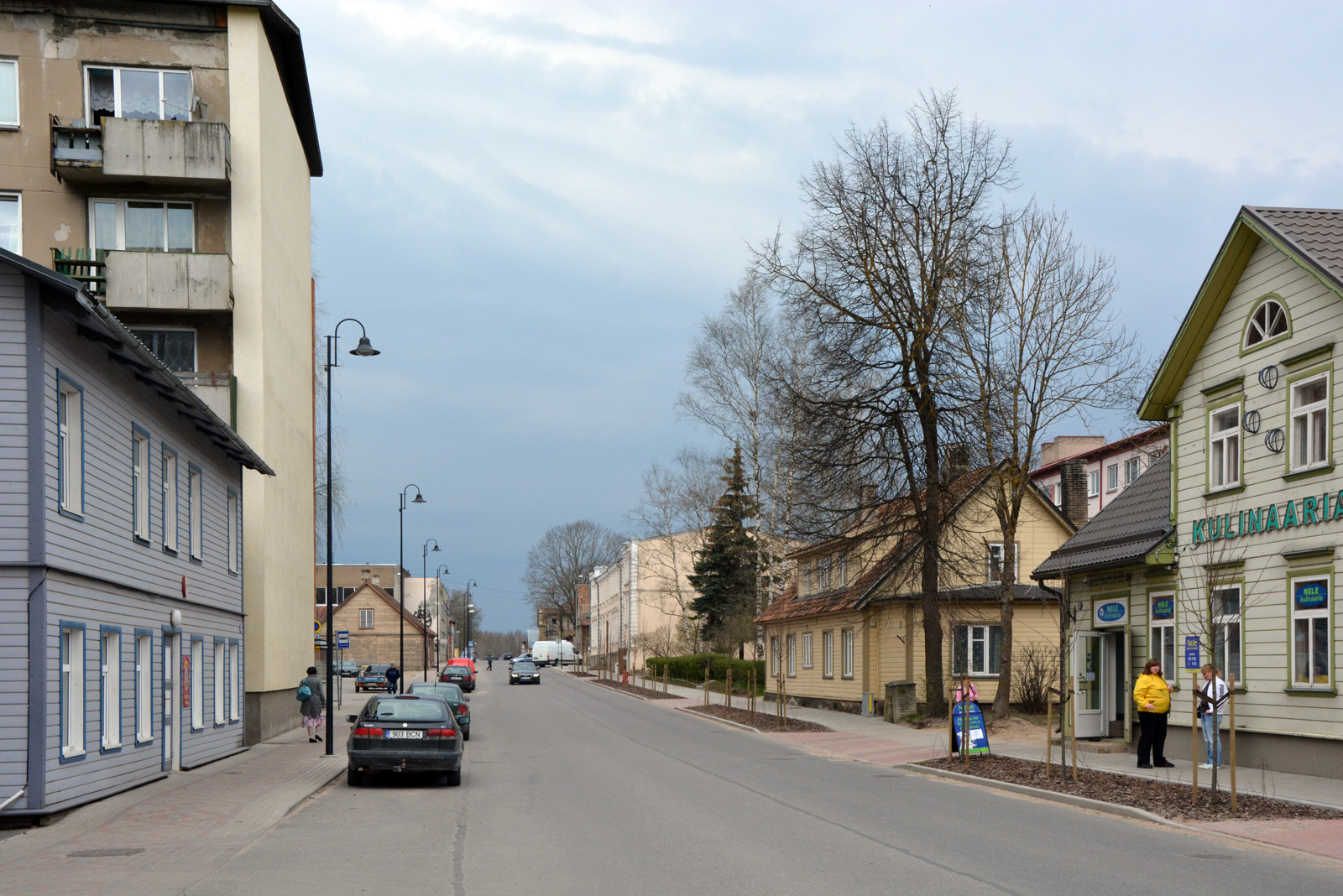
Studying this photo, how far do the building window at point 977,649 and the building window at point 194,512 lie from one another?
2222 cm

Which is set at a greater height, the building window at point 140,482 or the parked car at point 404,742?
the building window at point 140,482

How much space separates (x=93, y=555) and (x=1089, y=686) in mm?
18840

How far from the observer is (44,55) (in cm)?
2795

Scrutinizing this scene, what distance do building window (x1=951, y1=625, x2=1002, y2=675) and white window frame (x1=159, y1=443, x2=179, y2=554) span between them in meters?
23.2

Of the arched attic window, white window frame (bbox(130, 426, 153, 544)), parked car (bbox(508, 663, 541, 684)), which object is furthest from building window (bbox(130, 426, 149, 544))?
parked car (bbox(508, 663, 541, 684))

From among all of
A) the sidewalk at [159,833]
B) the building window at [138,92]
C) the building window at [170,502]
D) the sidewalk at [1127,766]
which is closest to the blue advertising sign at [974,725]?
the sidewalk at [1127,766]

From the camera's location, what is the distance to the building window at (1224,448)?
21.2m

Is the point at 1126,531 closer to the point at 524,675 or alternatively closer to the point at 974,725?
the point at 974,725

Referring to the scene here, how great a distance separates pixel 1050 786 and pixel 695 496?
49.0m

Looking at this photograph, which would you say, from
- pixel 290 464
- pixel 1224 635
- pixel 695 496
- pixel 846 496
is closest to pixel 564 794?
pixel 1224 635

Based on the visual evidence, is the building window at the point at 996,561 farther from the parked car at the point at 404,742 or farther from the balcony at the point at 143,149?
the balcony at the point at 143,149

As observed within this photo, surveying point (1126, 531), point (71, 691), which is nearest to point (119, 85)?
point (71, 691)

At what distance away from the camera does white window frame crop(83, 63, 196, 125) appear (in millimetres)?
28094

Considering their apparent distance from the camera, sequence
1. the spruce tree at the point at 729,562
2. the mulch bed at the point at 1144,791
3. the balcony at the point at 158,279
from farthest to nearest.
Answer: the spruce tree at the point at 729,562, the balcony at the point at 158,279, the mulch bed at the point at 1144,791
